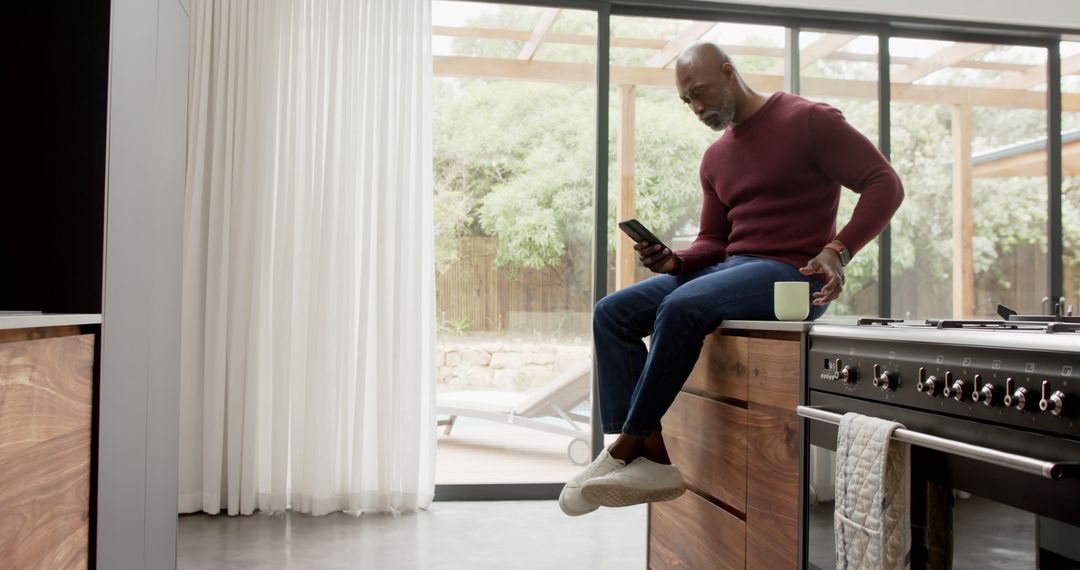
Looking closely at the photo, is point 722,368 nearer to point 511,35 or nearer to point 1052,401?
point 1052,401

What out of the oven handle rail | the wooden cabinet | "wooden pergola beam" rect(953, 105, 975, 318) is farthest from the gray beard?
"wooden pergola beam" rect(953, 105, 975, 318)

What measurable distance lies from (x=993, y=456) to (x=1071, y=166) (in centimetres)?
349

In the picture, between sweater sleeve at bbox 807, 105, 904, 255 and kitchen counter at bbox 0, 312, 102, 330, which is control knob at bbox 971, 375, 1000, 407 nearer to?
sweater sleeve at bbox 807, 105, 904, 255

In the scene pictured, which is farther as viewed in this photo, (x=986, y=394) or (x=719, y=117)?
(x=719, y=117)

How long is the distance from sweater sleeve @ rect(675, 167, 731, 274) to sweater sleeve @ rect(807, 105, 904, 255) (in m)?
0.35

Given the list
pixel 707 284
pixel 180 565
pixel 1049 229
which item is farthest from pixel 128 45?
pixel 1049 229

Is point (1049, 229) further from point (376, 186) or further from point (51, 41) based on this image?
point (51, 41)

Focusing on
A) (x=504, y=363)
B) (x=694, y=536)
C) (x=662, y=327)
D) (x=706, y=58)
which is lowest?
(x=694, y=536)

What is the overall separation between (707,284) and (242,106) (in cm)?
205

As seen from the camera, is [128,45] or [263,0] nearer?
[128,45]

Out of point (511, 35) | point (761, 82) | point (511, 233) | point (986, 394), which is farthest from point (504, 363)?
point (986, 394)

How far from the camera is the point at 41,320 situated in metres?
1.11

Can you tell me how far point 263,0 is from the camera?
3.21 meters

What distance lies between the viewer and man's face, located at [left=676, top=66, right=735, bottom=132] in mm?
2139
